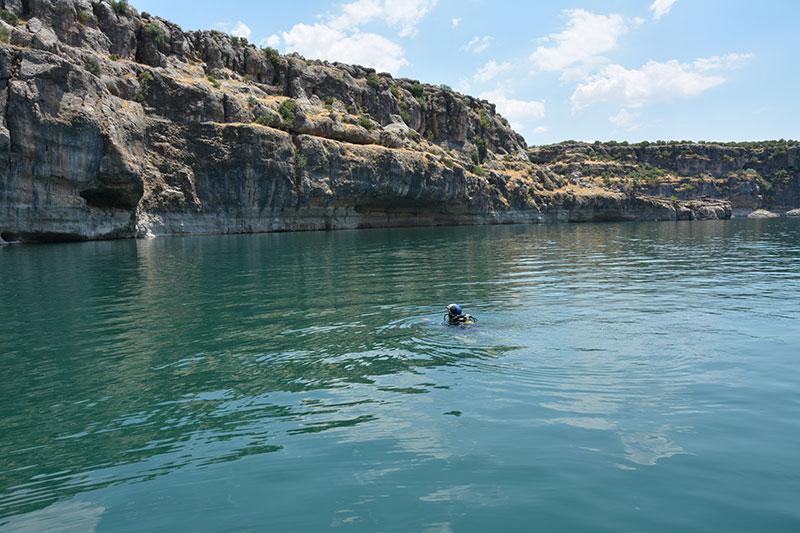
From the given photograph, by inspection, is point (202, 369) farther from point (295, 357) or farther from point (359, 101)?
point (359, 101)

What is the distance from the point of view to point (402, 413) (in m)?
10.5

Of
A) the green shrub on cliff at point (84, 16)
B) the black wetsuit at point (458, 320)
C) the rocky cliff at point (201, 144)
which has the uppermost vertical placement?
the green shrub on cliff at point (84, 16)

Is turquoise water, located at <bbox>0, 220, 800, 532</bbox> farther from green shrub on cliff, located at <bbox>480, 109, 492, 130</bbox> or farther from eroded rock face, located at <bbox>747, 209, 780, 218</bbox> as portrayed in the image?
eroded rock face, located at <bbox>747, 209, 780, 218</bbox>

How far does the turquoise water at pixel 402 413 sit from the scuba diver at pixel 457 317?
323 mm

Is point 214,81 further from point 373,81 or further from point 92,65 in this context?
point 373,81

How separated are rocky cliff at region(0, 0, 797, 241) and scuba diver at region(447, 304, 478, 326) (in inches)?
2180

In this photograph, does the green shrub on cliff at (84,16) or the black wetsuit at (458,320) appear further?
the green shrub on cliff at (84,16)

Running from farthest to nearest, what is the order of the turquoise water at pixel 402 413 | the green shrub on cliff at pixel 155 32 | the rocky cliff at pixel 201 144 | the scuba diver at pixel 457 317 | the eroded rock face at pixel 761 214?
the eroded rock face at pixel 761 214 → the green shrub on cliff at pixel 155 32 → the rocky cliff at pixel 201 144 → the scuba diver at pixel 457 317 → the turquoise water at pixel 402 413

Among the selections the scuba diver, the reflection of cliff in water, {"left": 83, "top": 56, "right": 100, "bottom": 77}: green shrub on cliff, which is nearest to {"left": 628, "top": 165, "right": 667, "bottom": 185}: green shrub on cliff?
{"left": 83, "top": 56, "right": 100, "bottom": 77}: green shrub on cliff

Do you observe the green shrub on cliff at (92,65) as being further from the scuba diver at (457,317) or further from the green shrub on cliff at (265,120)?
the scuba diver at (457,317)

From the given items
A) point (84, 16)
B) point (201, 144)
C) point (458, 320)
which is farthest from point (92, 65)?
point (458, 320)

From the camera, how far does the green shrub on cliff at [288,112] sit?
86500 mm

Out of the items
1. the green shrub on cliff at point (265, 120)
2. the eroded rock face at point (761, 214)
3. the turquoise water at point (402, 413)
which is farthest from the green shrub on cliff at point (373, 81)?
the eroded rock face at point (761, 214)

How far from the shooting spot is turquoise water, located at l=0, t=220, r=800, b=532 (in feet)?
23.9
